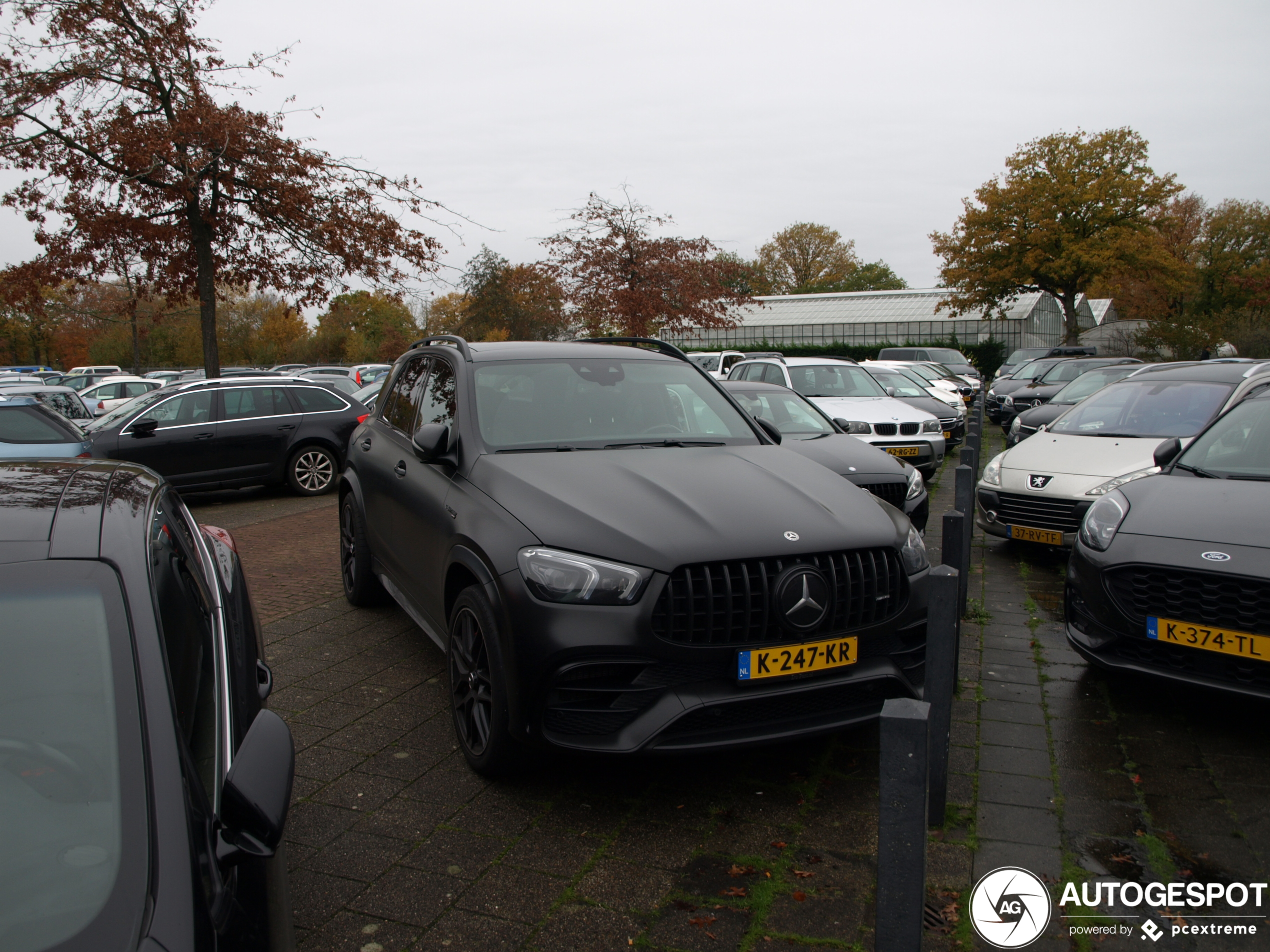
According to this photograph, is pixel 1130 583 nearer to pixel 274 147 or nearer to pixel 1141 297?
pixel 274 147

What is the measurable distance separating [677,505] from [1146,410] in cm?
701

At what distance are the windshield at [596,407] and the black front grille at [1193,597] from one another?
6.43ft

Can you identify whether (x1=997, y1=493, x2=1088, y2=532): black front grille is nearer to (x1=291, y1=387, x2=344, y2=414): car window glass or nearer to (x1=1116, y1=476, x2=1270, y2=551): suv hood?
(x1=1116, y1=476, x2=1270, y2=551): suv hood

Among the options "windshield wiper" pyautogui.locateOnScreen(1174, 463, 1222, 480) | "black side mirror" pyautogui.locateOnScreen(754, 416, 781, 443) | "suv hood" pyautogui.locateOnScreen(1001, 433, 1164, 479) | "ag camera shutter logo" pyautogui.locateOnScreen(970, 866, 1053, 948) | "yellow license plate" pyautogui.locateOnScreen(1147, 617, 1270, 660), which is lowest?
"ag camera shutter logo" pyautogui.locateOnScreen(970, 866, 1053, 948)

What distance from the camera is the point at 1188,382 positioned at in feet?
30.0

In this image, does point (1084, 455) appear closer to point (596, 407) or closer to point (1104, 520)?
point (1104, 520)

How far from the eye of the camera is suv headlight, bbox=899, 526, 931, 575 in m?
3.80

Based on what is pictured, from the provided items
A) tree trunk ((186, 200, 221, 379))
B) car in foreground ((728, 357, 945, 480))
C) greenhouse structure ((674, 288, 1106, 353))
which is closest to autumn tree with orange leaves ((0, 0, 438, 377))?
tree trunk ((186, 200, 221, 379))

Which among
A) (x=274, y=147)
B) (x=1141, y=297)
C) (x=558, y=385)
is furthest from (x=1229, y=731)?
(x=1141, y=297)

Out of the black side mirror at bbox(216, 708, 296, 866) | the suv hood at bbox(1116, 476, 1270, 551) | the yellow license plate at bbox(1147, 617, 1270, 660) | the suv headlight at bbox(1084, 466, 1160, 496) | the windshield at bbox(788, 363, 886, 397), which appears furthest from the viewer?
the windshield at bbox(788, 363, 886, 397)

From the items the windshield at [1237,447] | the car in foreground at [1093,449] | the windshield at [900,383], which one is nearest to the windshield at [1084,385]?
the windshield at [900,383]

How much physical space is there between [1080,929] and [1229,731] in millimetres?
1969

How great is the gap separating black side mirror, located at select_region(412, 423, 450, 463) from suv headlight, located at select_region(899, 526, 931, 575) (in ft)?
7.03

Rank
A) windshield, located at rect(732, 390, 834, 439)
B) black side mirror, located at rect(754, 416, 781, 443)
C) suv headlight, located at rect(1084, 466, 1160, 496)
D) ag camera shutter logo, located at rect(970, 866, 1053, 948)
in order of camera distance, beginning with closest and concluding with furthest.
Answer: ag camera shutter logo, located at rect(970, 866, 1053, 948), black side mirror, located at rect(754, 416, 781, 443), suv headlight, located at rect(1084, 466, 1160, 496), windshield, located at rect(732, 390, 834, 439)
